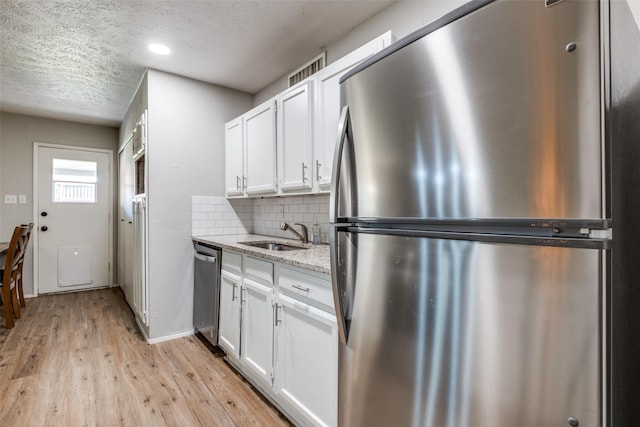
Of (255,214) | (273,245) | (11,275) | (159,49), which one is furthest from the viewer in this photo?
(255,214)

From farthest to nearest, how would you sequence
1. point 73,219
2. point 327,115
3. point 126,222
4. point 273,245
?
point 73,219, point 126,222, point 273,245, point 327,115

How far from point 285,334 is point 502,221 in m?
1.35

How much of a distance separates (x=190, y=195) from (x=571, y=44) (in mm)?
2971

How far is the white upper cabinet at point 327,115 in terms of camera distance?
1838mm

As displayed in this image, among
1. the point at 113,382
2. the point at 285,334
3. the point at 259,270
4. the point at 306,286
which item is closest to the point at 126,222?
the point at 113,382

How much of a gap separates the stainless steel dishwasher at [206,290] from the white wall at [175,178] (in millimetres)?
118

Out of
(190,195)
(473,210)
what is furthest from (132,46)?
(473,210)

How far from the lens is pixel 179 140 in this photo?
2982 millimetres

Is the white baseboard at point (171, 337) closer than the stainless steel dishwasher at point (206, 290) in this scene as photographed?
No

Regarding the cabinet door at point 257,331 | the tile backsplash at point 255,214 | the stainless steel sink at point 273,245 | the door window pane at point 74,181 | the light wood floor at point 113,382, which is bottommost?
the light wood floor at point 113,382

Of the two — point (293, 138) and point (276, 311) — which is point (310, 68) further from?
point (276, 311)

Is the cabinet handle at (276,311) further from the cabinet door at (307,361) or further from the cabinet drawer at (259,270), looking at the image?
the cabinet drawer at (259,270)

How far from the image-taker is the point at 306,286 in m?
1.59

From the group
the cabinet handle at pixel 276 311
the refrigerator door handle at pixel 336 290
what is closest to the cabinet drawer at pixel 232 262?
the cabinet handle at pixel 276 311
